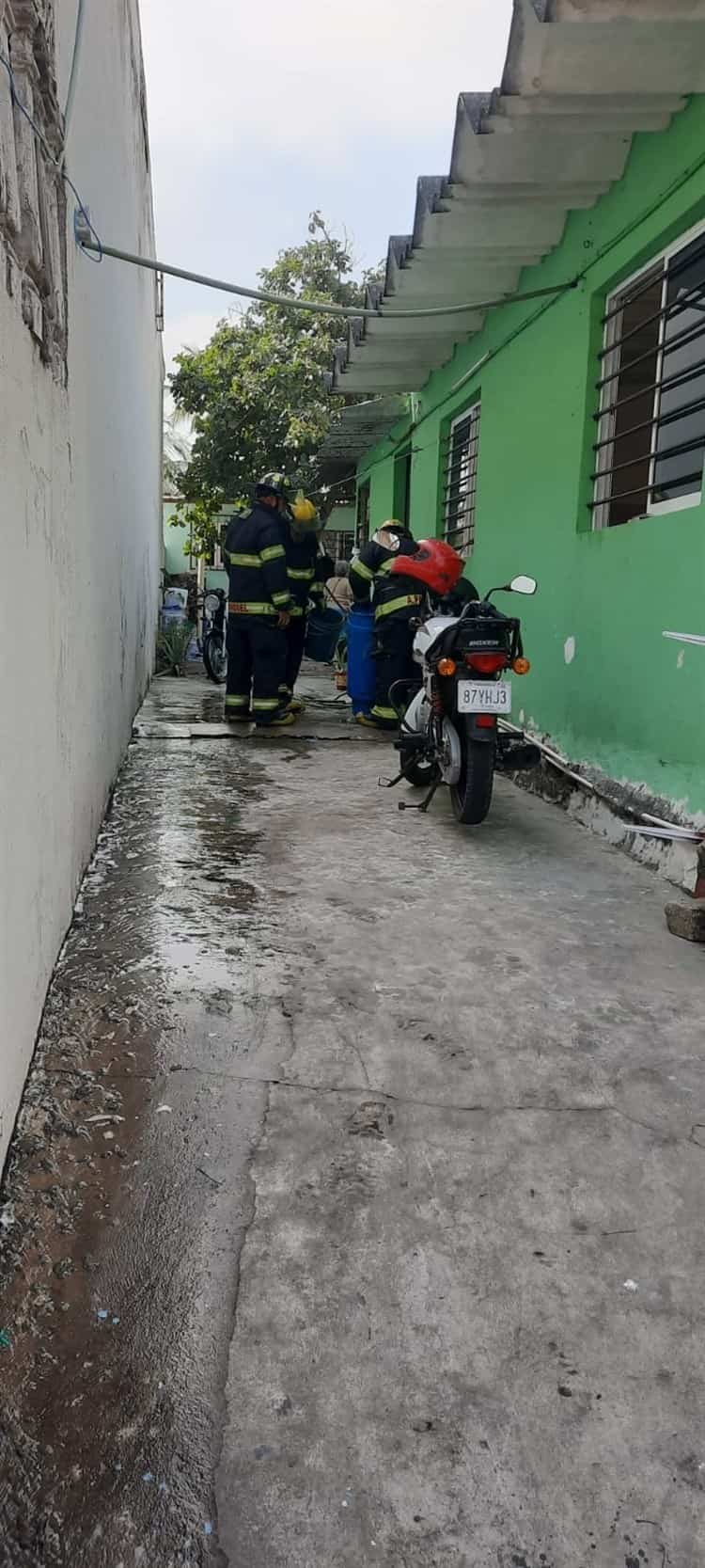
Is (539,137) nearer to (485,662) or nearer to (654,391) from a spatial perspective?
(654,391)

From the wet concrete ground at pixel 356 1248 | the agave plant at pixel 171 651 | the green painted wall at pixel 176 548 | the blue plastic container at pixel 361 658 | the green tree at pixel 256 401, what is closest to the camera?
the wet concrete ground at pixel 356 1248

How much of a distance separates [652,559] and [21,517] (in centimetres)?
289

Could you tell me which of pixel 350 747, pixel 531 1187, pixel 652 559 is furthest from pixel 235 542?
pixel 531 1187

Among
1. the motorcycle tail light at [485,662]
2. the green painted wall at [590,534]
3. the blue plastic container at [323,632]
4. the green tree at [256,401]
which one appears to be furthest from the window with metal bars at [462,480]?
the green tree at [256,401]

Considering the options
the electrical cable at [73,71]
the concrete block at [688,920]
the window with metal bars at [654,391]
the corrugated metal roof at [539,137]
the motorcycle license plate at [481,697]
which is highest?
the corrugated metal roof at [539,137]

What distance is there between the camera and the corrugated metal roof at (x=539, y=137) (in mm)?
3365

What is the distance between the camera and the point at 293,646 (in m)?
7.79

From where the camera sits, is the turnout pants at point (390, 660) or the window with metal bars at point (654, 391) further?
the turnout pants at point (390, 660)

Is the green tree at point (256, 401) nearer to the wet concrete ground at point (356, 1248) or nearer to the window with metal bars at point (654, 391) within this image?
the window with metal bars at point (654, 391)

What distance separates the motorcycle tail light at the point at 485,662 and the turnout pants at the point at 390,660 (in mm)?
2004

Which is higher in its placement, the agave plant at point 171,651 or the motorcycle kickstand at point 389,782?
the agave plant at point 171,651

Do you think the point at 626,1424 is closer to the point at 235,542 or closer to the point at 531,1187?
the point at 531,1187

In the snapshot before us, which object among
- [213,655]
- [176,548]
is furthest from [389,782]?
[176,548]

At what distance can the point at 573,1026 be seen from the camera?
8.24 ft
